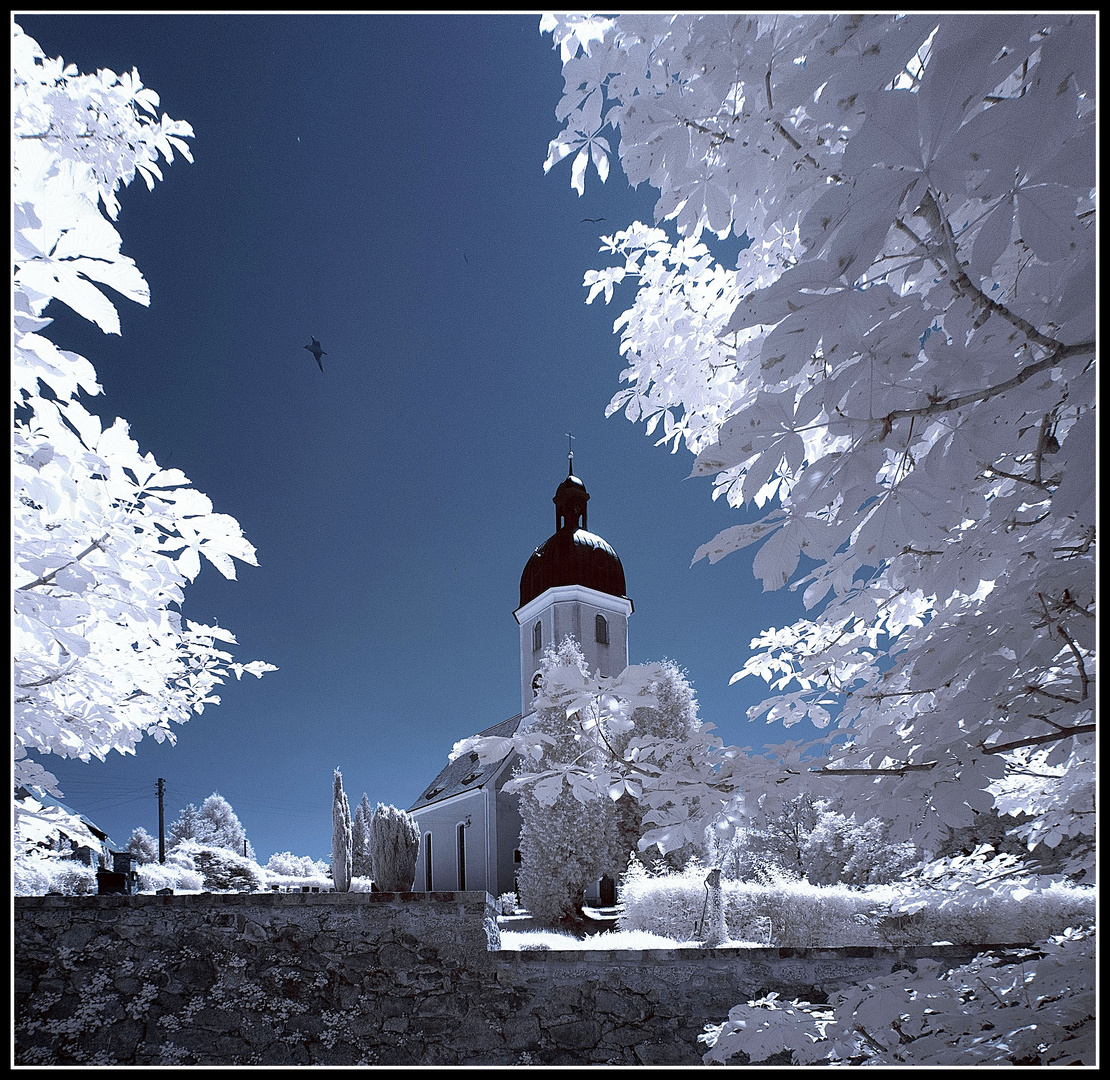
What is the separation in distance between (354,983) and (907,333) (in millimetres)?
5849

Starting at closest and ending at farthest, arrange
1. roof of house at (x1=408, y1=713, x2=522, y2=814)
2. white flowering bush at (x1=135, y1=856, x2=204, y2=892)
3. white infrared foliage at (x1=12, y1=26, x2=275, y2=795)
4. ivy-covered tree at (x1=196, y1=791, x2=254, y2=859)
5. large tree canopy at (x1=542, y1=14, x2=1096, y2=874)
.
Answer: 1. large tree canopy at (x1=542, y1=14, x2=1096, y2=874)
2. white infrared foliage at (x1=12, y1=26, x2=275, y2=795)
3. white flowering bush at (x1=135, y1=856, x2=204, y2=892)
4. roof of house at (x1=408, y1=713, x2=522, y2=814)
5. ivy-covered tree at (x1=196, y1=791, x2=254, y2=859)

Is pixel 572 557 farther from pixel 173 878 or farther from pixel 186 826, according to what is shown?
pixel 186 826

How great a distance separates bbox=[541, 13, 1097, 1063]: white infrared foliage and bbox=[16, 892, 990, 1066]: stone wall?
3.65m

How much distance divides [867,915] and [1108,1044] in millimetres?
7572

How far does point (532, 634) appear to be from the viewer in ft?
62.0

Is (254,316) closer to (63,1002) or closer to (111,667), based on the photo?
(111,667)

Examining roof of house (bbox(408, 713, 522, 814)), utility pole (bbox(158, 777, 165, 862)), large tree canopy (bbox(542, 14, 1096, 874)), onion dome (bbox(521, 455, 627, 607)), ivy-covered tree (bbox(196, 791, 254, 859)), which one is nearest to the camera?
large tree canopy (bbox(542, 14, 1096, 874))

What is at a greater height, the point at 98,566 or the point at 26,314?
Answer: the point at 26,314

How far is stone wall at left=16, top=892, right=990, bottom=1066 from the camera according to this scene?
14.8 ft

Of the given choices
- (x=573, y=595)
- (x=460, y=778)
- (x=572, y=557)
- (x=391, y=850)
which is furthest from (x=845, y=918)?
(x=572, y=557)

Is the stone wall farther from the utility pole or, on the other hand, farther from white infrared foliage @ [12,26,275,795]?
the utility pole

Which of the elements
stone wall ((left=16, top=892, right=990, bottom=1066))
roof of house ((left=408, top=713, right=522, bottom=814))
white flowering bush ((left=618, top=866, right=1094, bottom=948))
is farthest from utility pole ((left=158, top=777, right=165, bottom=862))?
white flowering bush ((left=618, top=866, right=1094, bottom=948))

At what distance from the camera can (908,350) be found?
2.71 feet

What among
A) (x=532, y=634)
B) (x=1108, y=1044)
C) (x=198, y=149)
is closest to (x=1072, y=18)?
(x=1108, y=1044)
